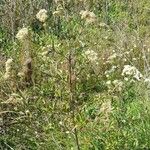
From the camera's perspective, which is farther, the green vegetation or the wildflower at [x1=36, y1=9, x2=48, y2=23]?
the green vegetation

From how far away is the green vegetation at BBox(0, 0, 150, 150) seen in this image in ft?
14.3

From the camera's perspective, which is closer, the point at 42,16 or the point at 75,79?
the point at 75,79

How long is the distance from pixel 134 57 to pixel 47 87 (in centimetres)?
124

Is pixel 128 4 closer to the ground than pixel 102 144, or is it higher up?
higher up

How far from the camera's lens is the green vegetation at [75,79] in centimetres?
436

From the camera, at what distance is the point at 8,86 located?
590 cm

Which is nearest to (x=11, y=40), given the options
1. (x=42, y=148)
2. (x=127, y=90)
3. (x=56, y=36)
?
(x=56, y=36)

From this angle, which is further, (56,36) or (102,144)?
(56,36)

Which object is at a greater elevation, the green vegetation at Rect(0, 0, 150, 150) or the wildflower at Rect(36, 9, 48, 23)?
the wildflower at Rect(36, 9, 48, 23)

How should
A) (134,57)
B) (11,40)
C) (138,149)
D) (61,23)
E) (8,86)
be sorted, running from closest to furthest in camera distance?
(138,149) < (8,86) < (134,57) < (11,40) < (61,23)

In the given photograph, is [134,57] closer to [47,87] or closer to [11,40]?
[47,87]

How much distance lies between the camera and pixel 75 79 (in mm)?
3801

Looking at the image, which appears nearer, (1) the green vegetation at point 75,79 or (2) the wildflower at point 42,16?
(2) the wildflower at point 42,16

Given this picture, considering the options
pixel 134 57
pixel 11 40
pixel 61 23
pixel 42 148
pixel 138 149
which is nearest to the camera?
pixel 138 149
